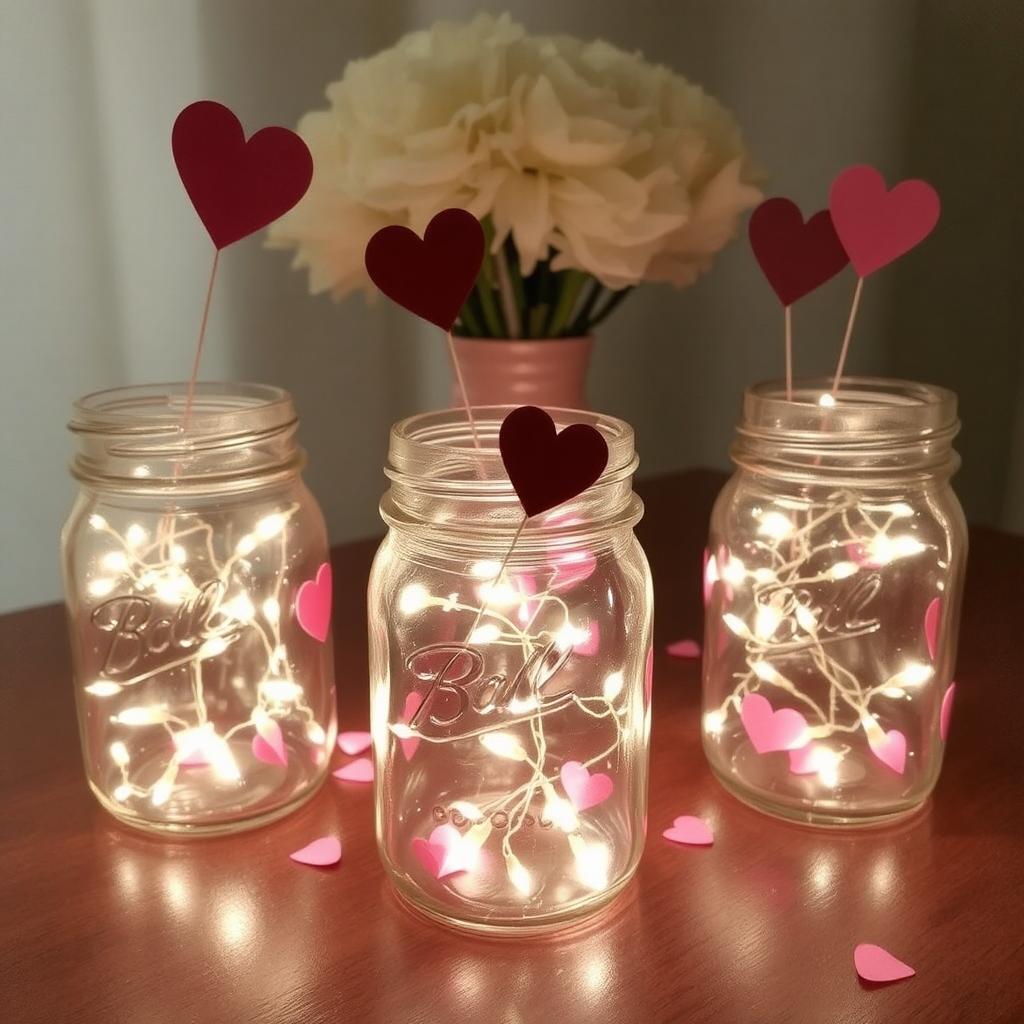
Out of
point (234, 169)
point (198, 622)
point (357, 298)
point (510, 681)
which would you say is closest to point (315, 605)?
point (198, 622)

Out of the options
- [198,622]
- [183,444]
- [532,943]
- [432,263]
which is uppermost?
[432,263]

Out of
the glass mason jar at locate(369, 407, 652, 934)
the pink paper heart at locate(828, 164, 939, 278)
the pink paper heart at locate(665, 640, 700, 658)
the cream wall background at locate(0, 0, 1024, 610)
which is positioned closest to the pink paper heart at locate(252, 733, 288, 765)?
the glass mason jar at locate(369, 407, 652, 934)

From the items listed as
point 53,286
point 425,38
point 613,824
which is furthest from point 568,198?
point 53,286

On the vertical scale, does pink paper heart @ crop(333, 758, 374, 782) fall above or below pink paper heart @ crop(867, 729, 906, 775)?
below

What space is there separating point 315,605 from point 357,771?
4.7 inches

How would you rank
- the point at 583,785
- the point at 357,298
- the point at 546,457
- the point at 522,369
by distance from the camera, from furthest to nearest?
the point at 357,298 → the point at 522,369 → the point at 583,785 → the point at 546,457

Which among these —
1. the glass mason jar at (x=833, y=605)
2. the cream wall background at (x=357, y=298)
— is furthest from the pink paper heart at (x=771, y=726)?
the cream wall background at (x=357, y=298)

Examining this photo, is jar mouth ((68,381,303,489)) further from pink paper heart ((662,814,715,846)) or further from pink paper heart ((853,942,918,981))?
pink paper heart ((853,942,918,981))

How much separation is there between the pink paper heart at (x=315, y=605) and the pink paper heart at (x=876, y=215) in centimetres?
41

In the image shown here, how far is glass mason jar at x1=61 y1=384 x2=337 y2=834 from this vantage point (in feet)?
2.30

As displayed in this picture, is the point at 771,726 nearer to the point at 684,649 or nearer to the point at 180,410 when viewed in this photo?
the point at 684,649

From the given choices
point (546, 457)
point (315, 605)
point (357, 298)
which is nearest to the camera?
point (546, 457)

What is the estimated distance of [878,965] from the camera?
1.85 ft

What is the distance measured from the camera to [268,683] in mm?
769
